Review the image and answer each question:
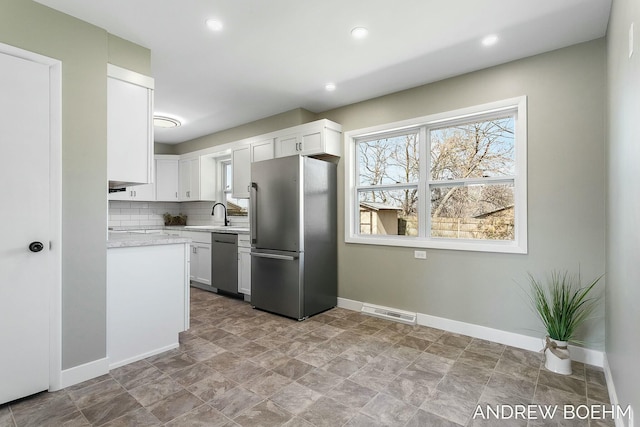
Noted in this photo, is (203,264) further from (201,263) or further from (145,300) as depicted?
(145,300)

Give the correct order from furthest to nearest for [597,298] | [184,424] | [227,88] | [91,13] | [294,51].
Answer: [227,88] → [294,51] → [597,298] → [91,13] → [184,424]

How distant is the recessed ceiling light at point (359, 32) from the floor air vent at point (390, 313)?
270cm

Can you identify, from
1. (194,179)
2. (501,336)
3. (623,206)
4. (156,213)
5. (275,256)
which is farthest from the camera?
(156,213)

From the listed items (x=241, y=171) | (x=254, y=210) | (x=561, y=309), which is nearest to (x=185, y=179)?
(x=241, y=171)

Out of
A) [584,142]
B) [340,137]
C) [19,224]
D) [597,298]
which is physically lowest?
[597,298]

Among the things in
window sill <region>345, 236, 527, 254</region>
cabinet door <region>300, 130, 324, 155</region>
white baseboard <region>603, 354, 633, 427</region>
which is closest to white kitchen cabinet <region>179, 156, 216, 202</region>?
cabinet door <region>300, 130, 324, 155</region>

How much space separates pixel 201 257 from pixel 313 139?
254 cm

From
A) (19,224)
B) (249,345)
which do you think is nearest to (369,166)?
(249,345)

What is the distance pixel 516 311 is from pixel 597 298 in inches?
22.8

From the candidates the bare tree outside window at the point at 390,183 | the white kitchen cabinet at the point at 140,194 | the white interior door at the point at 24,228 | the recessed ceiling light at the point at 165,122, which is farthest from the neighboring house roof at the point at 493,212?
the white kitchen cabinet at the point at 140,194

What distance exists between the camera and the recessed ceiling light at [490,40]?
2500 millimetres

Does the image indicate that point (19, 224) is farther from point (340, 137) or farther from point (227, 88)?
point (340, 137)

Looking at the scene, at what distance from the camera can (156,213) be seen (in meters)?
6.11

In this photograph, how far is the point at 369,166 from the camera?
3.95m
